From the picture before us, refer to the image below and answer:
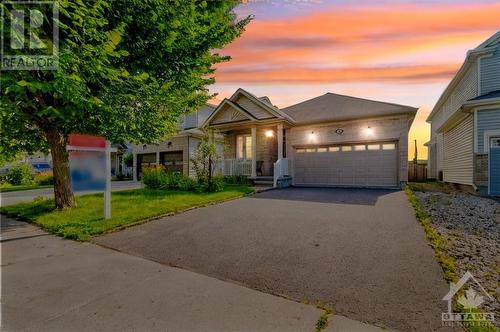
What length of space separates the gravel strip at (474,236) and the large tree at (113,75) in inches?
262

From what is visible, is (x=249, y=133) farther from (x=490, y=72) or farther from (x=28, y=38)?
(x=490, y=72)

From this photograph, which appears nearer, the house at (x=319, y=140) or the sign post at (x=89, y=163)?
the sign post at (x=89, y=163)

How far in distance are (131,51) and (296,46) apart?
207 inches

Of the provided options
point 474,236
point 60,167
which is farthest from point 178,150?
point 474,236

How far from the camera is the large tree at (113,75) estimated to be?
4.70m

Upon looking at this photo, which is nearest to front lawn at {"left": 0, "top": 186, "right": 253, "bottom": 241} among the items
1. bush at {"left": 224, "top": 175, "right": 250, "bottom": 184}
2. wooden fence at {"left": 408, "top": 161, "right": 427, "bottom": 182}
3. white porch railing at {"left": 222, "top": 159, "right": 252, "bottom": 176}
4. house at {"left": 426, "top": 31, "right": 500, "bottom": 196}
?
bush at {"left": 224, "top": 175, "right": 250, "bottom": 184}

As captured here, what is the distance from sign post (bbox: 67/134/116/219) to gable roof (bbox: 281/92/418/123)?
34.2ft

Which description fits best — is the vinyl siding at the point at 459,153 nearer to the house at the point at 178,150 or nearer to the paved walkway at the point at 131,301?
the paved walkway at the point at 131,301

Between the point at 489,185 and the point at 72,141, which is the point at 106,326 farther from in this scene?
the point at 489,185

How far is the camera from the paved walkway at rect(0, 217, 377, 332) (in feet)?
7.08

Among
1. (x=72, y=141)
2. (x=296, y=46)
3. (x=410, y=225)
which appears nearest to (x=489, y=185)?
(x=410, y=225)

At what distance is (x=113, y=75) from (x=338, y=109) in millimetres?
12021

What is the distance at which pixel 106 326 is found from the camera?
7.06ft

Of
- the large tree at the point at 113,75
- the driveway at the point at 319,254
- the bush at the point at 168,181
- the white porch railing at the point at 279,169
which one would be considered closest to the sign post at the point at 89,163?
the large tree at the point at 113,75
